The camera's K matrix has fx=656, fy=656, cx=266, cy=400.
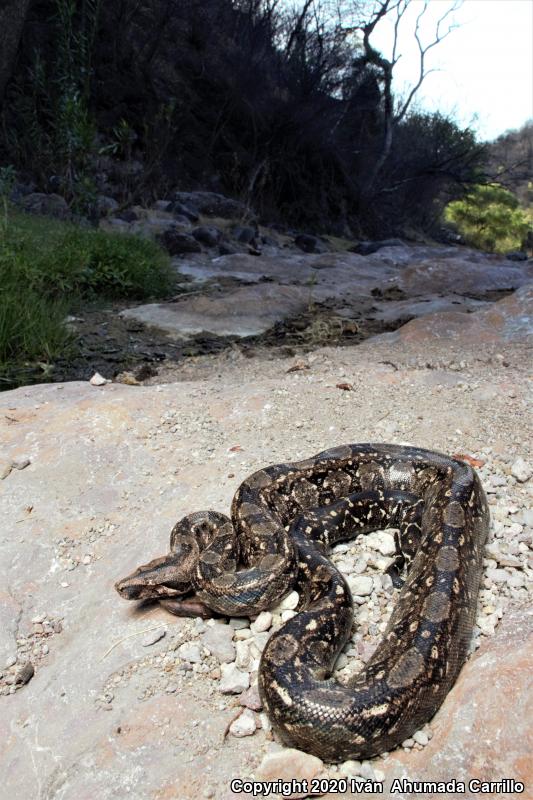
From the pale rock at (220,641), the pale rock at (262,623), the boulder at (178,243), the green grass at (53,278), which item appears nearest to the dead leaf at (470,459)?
the pale rock at (262,623)

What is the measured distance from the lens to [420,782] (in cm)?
237

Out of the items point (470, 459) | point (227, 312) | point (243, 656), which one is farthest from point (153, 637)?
point (227, 312)

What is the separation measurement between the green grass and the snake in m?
3.84

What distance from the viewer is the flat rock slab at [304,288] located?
358 inches

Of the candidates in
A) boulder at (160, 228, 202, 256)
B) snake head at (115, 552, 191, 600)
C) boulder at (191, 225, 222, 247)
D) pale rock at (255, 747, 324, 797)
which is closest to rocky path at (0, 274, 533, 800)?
pale rock at (255, 747, 324, 797)

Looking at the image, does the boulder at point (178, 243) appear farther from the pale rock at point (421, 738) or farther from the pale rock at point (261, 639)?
the pale rock at point (421, 738)

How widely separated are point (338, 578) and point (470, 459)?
160cm

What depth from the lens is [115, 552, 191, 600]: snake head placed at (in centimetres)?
338

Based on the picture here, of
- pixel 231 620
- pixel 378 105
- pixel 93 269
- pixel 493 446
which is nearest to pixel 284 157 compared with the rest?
pixel 378 105

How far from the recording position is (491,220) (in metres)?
35.5

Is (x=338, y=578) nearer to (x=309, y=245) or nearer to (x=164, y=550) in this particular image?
(x=164, y=550)

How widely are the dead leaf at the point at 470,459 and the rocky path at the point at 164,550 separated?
0.05 m

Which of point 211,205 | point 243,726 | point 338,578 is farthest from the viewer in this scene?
point 211,205

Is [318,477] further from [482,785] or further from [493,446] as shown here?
[482,785]
